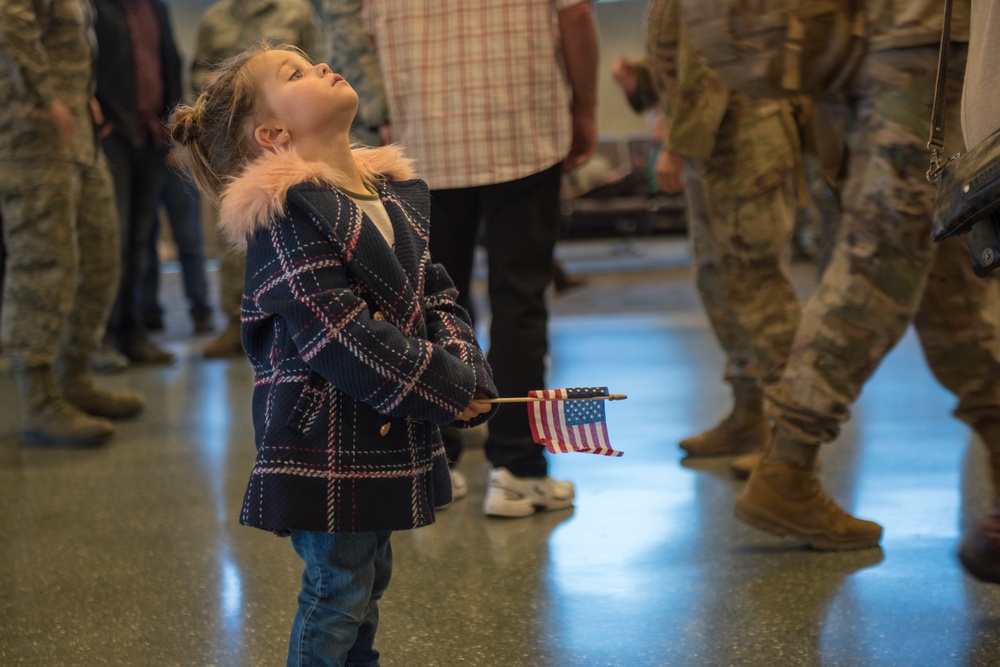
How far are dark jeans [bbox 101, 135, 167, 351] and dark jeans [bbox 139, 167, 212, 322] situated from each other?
0.62 meters

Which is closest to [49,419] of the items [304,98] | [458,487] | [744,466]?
[458,487]

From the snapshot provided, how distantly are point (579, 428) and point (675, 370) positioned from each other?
2.75 m

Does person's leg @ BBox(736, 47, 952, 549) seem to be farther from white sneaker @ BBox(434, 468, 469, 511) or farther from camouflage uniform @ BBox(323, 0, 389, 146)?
camouflage uniform @ BBox(323, 0, 389, 146)

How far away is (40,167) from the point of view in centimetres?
305

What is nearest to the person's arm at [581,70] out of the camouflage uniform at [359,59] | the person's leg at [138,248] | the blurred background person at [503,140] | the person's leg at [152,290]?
the blurred background person at [503,140]

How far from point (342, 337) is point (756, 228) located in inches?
58.9

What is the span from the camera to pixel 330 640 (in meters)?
1.31

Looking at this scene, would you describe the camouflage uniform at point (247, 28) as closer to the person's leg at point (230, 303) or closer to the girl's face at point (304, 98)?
the person's leg at point (230, 303)

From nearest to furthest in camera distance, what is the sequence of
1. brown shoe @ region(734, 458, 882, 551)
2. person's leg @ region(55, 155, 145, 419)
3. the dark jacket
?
brown shoe @ region(734, 458, 882, 551)
person's leg @ region(55, 155, 145, 419)
the dark jacket

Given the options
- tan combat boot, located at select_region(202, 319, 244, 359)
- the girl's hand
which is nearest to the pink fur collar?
the girl's hand

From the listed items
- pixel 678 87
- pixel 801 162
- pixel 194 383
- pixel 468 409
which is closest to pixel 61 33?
pixel 194 383

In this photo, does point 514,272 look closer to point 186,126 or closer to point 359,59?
point 359,59

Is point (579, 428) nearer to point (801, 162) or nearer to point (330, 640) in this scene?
point (330, 640)

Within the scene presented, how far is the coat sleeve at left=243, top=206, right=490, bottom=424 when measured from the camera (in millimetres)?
1203
